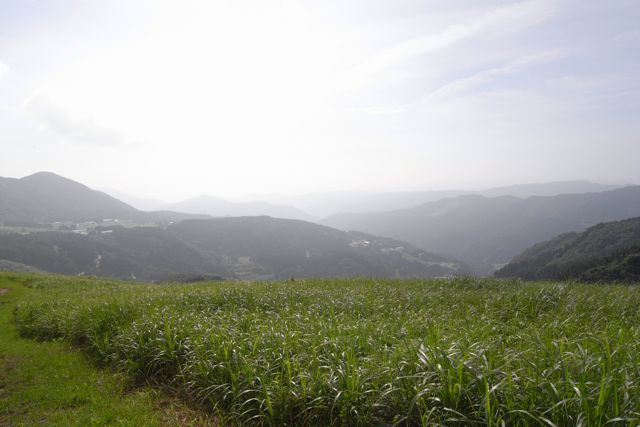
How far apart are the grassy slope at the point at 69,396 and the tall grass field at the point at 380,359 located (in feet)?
1.45

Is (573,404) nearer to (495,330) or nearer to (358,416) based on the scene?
(358,416)

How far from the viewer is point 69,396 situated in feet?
22.8

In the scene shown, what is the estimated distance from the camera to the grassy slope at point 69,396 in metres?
6.02

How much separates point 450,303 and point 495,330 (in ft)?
15.4

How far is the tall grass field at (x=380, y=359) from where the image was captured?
4230 mm

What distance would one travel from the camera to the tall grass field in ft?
13.9

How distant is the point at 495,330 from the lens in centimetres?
779

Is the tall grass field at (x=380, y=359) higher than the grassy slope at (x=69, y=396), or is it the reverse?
the tall grass field at (x=380, y=359)

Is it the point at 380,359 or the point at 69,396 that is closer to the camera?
the point at 380,359

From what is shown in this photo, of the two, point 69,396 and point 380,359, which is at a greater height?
point 380,359

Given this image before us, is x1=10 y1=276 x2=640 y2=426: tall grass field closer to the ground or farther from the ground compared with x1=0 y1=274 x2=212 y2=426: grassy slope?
farther from the ground

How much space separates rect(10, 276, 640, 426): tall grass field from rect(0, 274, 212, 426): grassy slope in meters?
0.44

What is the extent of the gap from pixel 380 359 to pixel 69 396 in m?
6.25

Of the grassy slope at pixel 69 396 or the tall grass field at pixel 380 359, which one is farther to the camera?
the grassy slope at pixel 69 396
